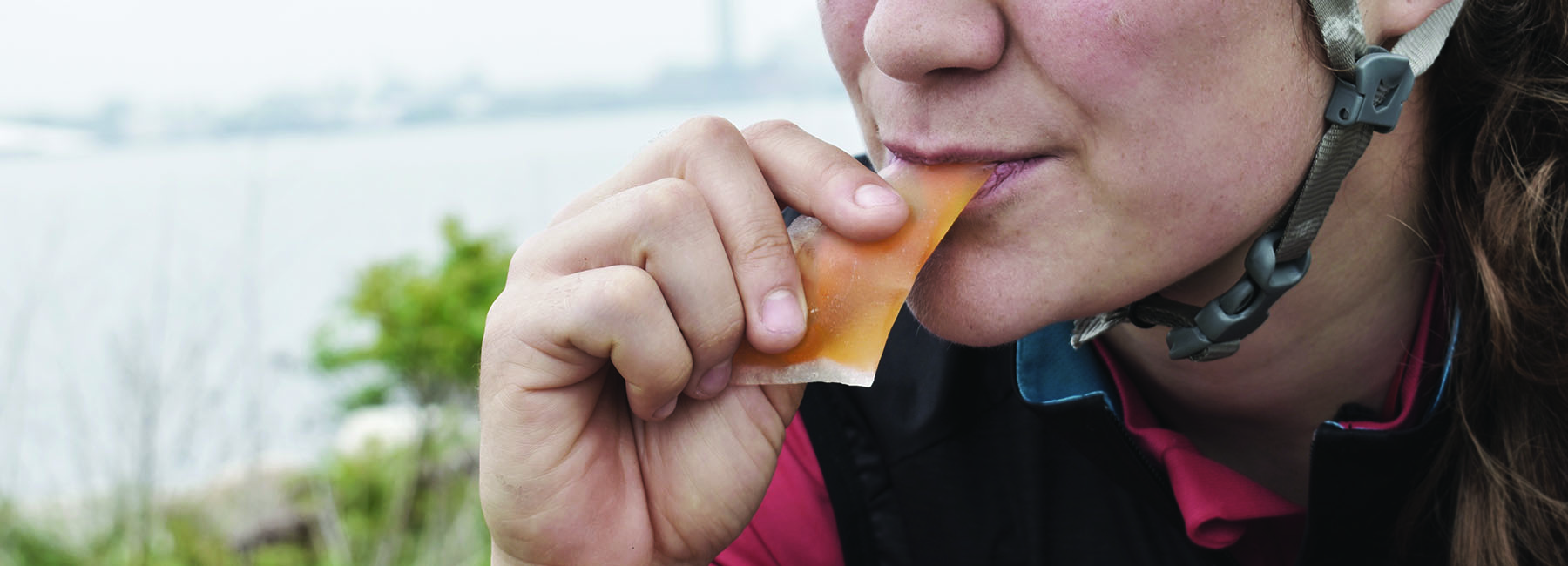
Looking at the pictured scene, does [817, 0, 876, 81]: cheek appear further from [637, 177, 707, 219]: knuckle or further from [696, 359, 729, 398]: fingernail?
[696, 359, 729, 398]: fingernail

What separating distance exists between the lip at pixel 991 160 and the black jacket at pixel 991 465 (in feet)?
1.64

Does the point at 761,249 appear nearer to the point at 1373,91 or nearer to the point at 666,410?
the point at 666,410

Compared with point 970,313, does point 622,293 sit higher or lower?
higher

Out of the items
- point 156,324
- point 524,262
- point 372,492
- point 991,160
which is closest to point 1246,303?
point 991,160

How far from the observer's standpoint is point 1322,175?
57.8 inches

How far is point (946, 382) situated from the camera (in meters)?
1.97

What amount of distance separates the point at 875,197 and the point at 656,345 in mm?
337

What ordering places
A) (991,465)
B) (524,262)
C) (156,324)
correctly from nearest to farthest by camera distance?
(524,262) < (991,465) < (156,324)

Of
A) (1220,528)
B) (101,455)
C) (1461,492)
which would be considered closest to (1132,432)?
(1220,528)

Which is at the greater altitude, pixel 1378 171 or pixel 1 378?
pixel 1378 171

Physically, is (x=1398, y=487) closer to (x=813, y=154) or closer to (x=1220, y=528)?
(x=1220, y=528)

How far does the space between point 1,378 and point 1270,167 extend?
4.30 metres

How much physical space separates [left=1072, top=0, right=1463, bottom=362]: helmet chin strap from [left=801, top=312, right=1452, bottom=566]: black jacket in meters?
0.19

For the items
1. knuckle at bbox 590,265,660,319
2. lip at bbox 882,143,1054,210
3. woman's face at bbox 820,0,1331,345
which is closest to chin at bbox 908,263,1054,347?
woman's face at bbox 820,0,1331,345
